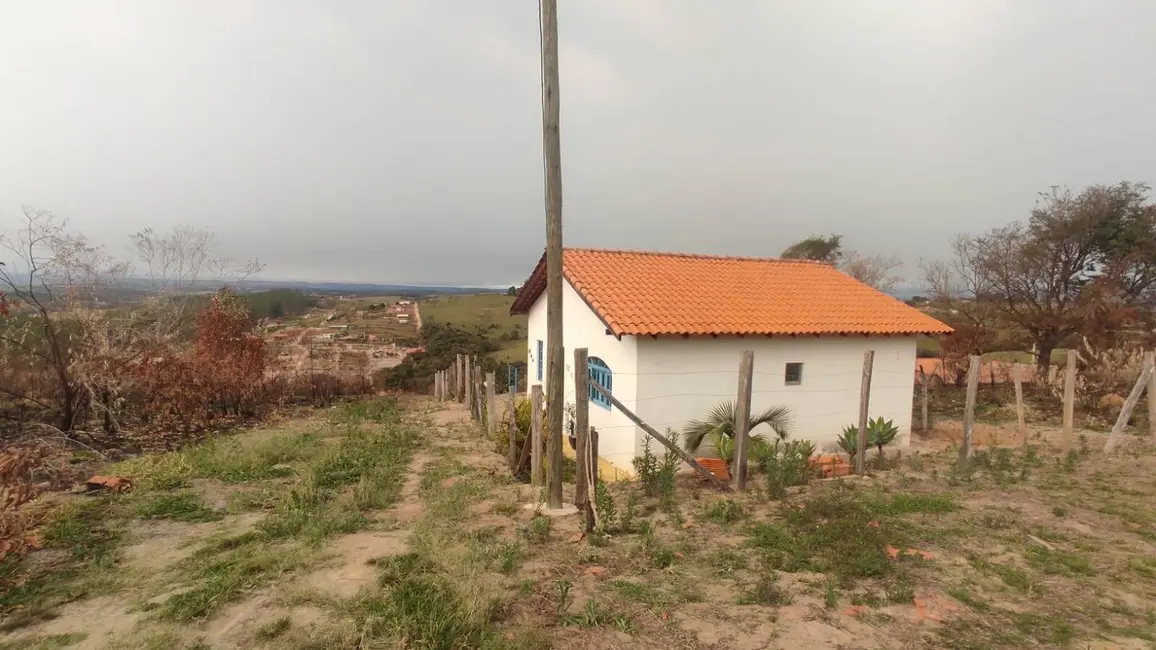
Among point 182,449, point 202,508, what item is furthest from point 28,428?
point 202,508

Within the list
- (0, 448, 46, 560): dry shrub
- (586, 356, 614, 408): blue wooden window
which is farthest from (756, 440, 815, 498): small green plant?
(0, 448, 46, 560): dry shrub

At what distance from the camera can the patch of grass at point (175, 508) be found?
284 inches

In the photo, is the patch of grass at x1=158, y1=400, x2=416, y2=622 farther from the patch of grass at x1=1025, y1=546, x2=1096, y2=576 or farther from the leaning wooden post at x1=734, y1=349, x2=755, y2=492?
the patch of grass at x1=1025, y1=546, x2=1096, y2=576

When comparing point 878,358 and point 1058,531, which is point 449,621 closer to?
point 1058,531

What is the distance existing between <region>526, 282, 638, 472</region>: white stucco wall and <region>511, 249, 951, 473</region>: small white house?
0.02 metres

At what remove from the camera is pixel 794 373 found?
440 inches

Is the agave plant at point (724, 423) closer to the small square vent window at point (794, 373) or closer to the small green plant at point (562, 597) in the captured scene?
the small square vent window at point (794, 373)

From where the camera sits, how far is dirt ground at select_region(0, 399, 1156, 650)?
Result: 4160 mm

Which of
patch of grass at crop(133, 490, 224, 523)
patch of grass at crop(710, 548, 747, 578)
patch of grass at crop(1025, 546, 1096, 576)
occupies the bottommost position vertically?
patch of grass at crop(133, 490, 224, 523)

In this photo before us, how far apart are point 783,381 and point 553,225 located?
6488 mm

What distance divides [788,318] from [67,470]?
12.8 metres

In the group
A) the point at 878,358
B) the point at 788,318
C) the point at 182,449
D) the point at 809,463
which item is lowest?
the point at 182,449

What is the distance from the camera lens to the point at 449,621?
4.13 meters

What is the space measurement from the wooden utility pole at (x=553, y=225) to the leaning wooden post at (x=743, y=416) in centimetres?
237
